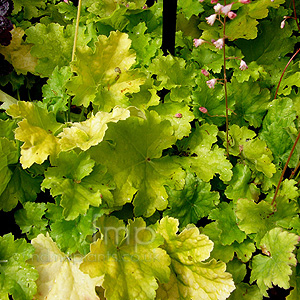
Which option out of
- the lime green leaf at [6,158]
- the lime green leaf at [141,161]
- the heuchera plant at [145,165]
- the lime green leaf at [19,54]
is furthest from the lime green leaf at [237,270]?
the lime green leaf at [19,54]

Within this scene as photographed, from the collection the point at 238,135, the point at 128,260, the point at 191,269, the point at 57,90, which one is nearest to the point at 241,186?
the point at 238,135

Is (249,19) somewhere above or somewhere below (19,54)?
above

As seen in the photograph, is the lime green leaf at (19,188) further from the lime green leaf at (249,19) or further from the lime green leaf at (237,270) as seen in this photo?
the lime green leaf at (249,19)

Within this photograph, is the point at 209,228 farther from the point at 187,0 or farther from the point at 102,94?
the point at 187,0

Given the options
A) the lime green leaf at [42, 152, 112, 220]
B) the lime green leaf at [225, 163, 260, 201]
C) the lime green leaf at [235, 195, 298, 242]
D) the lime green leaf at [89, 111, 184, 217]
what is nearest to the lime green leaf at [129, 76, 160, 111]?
the lime green leaf at [89, 111, 184, 217]

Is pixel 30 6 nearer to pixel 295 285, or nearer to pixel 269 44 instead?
pixel 269 44
